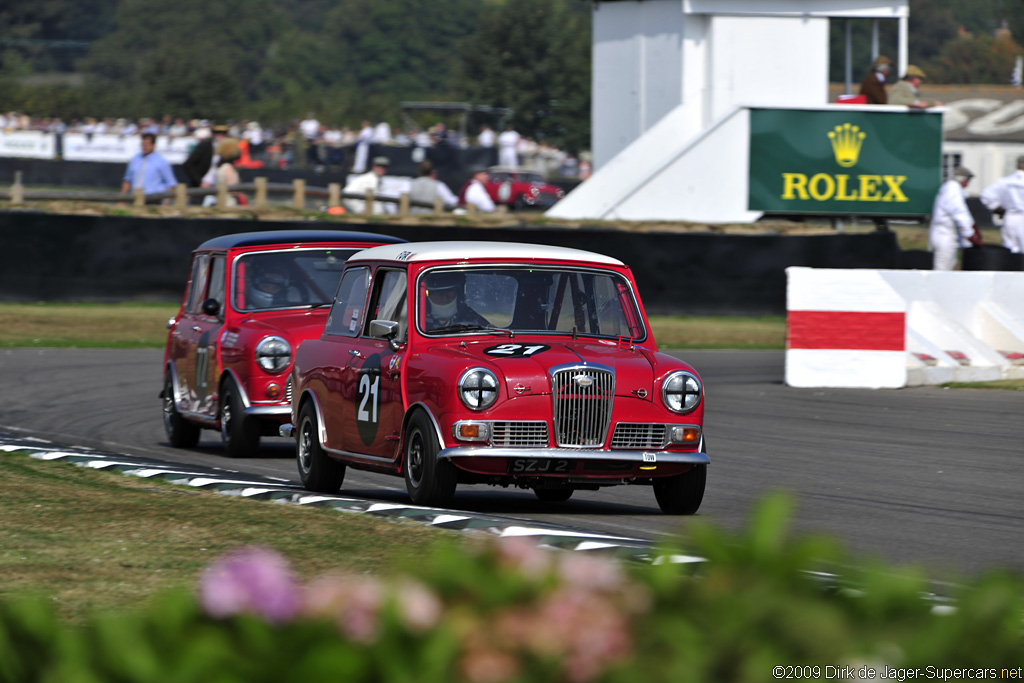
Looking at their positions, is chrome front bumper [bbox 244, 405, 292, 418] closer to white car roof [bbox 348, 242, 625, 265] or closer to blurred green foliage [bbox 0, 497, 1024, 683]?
white car roof [bbox 348, 242, 625, 265]

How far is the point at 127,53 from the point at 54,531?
5192 inches

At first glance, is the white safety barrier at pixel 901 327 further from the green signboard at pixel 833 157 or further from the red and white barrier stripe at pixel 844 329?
the green signboard at pixel 833 157

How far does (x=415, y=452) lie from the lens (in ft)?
28.2

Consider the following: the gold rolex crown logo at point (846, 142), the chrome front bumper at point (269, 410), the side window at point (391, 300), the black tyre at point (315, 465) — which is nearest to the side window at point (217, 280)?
the chrome front bumper at point (269, 410)

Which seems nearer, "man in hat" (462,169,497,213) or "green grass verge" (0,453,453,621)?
"green grass verge" (0,453,453,621)

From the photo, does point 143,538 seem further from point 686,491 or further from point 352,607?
point 352,607

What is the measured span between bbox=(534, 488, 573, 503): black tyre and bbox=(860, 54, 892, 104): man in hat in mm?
18393

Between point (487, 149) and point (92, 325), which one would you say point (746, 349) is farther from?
point (487, 149)

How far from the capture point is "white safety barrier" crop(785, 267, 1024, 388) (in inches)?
611

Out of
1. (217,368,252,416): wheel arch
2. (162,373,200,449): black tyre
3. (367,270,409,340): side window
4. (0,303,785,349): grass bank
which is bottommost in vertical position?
(0,303,785,349): grass bank

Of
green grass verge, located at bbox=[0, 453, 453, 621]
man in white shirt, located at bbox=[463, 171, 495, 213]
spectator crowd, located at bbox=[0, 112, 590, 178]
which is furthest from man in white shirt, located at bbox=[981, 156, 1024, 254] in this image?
spectator crowd, located at bbox=[0, 112, 590, 178]

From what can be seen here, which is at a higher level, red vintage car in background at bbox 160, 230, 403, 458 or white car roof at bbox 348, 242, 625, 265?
white car roof at bbox 348, 242, 625, 265

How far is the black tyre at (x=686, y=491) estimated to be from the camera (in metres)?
8.65

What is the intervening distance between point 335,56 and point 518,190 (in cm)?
8934
